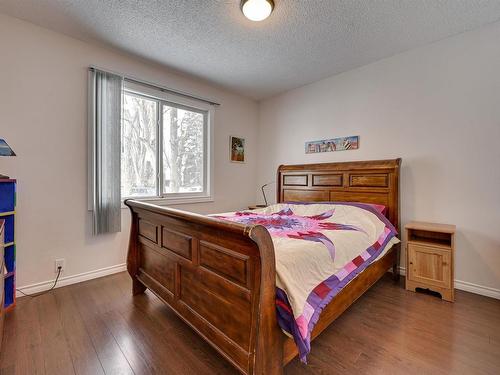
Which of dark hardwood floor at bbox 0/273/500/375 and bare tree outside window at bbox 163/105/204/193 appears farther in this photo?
bare tree outside window at bbox 163/105/204/193

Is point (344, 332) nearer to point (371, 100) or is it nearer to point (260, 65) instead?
point (371, 100)

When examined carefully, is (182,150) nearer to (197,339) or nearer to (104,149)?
(104,149)

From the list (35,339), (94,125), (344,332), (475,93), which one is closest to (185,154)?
(94,125)

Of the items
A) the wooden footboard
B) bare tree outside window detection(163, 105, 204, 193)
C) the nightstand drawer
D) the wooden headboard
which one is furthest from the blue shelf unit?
the nightstand drawer

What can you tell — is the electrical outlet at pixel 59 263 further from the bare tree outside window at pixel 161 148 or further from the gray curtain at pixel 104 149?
the bare tree outside window at pixel 161 148

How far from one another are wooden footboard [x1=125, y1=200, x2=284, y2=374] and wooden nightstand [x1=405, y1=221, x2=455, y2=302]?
193 centimetres

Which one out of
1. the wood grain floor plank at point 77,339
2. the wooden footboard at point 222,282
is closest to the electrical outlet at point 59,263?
the wood grain floor plank at point 77,339

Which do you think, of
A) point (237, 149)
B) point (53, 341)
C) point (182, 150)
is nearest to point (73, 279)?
point (53, 341)

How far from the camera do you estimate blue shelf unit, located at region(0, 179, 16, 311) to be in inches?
75.2

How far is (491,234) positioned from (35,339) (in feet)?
13.0

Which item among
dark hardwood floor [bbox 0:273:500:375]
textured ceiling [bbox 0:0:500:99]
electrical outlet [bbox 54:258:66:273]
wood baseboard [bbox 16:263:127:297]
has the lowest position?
dark hardwood floor [bbox 0:273:500:375]

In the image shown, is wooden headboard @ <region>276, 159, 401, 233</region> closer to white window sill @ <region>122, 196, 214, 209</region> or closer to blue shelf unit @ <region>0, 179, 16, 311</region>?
white window sill @ <region>122, 196, 214, 209</region>

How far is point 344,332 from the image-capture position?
1.74 m

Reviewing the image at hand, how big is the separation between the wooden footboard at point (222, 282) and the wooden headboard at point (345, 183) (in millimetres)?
2221
